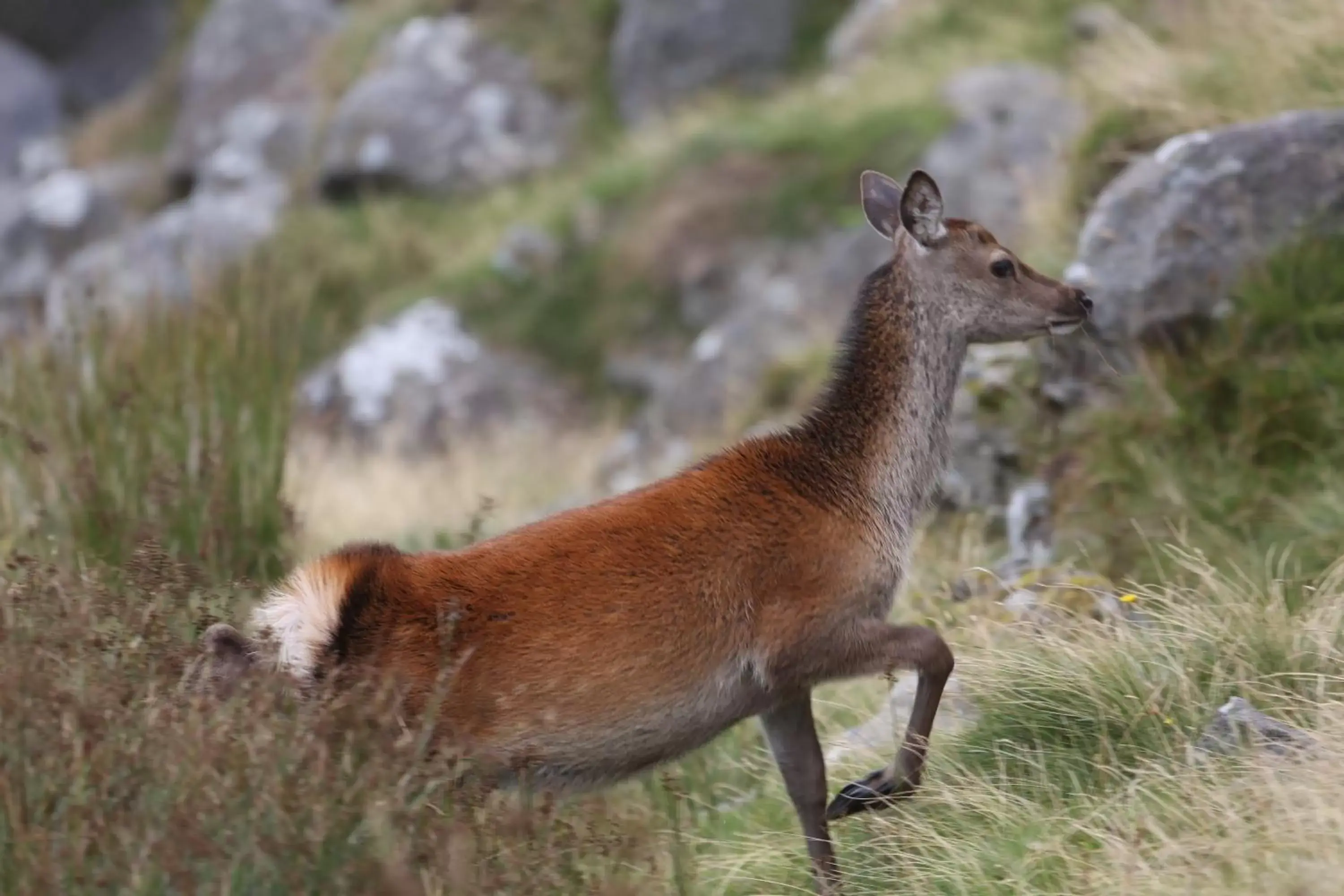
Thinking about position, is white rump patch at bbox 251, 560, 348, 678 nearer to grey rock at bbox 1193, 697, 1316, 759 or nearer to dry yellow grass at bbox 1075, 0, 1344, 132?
grey rock at bbox 1193, 697, 1316, 759

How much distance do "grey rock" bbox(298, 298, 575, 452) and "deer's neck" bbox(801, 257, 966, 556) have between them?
1012cm

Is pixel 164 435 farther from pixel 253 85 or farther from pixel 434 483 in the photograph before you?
pixel 253 85

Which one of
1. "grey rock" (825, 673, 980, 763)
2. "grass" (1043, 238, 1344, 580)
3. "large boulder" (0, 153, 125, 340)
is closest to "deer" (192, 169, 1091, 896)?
"grey rock" (825, 673, 980, 763)

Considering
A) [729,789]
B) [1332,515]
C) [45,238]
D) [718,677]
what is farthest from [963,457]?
[45,238]

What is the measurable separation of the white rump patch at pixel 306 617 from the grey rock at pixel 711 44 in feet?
50.5

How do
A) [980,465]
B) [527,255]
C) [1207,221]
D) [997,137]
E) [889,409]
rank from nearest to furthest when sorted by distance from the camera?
[889,409] → [1207,221] → [980,465] → [997,137] → [527,255]

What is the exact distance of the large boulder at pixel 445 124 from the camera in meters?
19.8

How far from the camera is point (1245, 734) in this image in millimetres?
4305

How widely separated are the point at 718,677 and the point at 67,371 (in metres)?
3.83

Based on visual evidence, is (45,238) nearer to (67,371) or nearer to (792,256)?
(792,256)

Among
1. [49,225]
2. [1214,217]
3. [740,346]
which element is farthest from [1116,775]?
[49,225]

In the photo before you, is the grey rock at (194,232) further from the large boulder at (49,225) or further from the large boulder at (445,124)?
the large boulder at (445,124)

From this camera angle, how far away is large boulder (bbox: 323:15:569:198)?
1984cm

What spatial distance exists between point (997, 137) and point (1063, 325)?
869 cm
